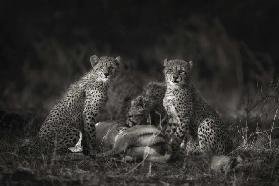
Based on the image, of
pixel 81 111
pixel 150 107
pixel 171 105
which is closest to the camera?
pixel 81 111

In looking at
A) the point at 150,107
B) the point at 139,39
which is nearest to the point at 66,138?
the point at 150,107

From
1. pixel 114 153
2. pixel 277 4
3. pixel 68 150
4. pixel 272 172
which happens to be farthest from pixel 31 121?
pixel 277 4

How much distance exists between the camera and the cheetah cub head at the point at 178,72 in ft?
32.3

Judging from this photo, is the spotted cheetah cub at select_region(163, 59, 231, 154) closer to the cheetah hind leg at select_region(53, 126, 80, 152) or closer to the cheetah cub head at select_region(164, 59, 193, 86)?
the cheetah cub head at select_region(164, 59, 193, 86)

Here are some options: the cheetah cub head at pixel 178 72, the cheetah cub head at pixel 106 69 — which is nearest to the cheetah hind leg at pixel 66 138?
the cheetah cub head at pixel 106 69

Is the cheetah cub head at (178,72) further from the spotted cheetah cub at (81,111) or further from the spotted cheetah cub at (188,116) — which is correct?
the spotted cheetah cub at (81,111)

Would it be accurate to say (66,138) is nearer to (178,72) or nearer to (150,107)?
(178,72)

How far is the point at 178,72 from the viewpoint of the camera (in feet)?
32.3

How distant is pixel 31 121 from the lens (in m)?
10.9

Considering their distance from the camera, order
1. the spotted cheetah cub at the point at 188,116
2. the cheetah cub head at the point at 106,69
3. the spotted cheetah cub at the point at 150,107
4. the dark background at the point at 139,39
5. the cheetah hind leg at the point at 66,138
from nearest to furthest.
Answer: the cheetah hind leg at the point at 66,138
the spotted cheetah cub at the point at 188,116
the cheetah cub head at the point at 106,69
the spotted cheetah cub at the point at 150,107
the dark background at the point at 139,39

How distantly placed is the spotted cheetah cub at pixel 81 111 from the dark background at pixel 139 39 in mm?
5323

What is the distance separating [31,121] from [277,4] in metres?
11.1

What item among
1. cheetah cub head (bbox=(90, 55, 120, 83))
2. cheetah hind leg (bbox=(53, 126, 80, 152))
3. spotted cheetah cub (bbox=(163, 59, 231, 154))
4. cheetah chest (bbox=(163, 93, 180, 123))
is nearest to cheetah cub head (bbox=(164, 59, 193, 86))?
spotted cheetah cub (bbox=(163, 59, 231, 154))

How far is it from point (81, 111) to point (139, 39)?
10.2 metres
